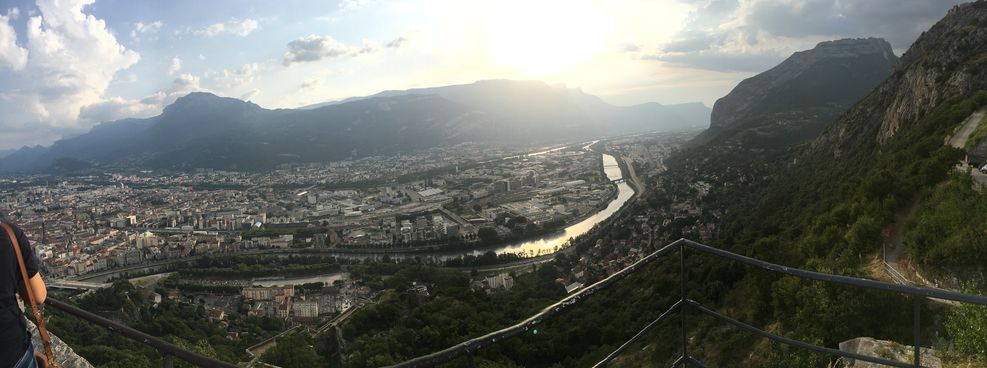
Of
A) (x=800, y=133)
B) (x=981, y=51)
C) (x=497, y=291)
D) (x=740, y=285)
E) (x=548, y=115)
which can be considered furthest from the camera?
(x=548, y=115)

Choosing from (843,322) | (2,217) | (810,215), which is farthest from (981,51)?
(2,217)

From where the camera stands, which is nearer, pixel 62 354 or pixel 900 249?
pixel 62 354

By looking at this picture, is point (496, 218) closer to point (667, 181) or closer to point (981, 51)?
point (667, 181)

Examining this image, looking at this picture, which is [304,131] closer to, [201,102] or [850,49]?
[201,102]

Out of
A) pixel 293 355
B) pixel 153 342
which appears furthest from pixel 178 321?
pixel 153 342

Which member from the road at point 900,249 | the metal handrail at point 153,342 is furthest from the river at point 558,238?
the metal handrail at point 153,342

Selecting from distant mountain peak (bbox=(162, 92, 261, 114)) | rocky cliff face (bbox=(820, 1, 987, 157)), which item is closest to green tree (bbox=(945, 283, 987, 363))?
rocky cliff face (bbox=(820, 1, 987, 157))

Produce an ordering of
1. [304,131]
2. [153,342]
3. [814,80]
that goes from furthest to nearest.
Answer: [304,131], [814,80], [153,342]
